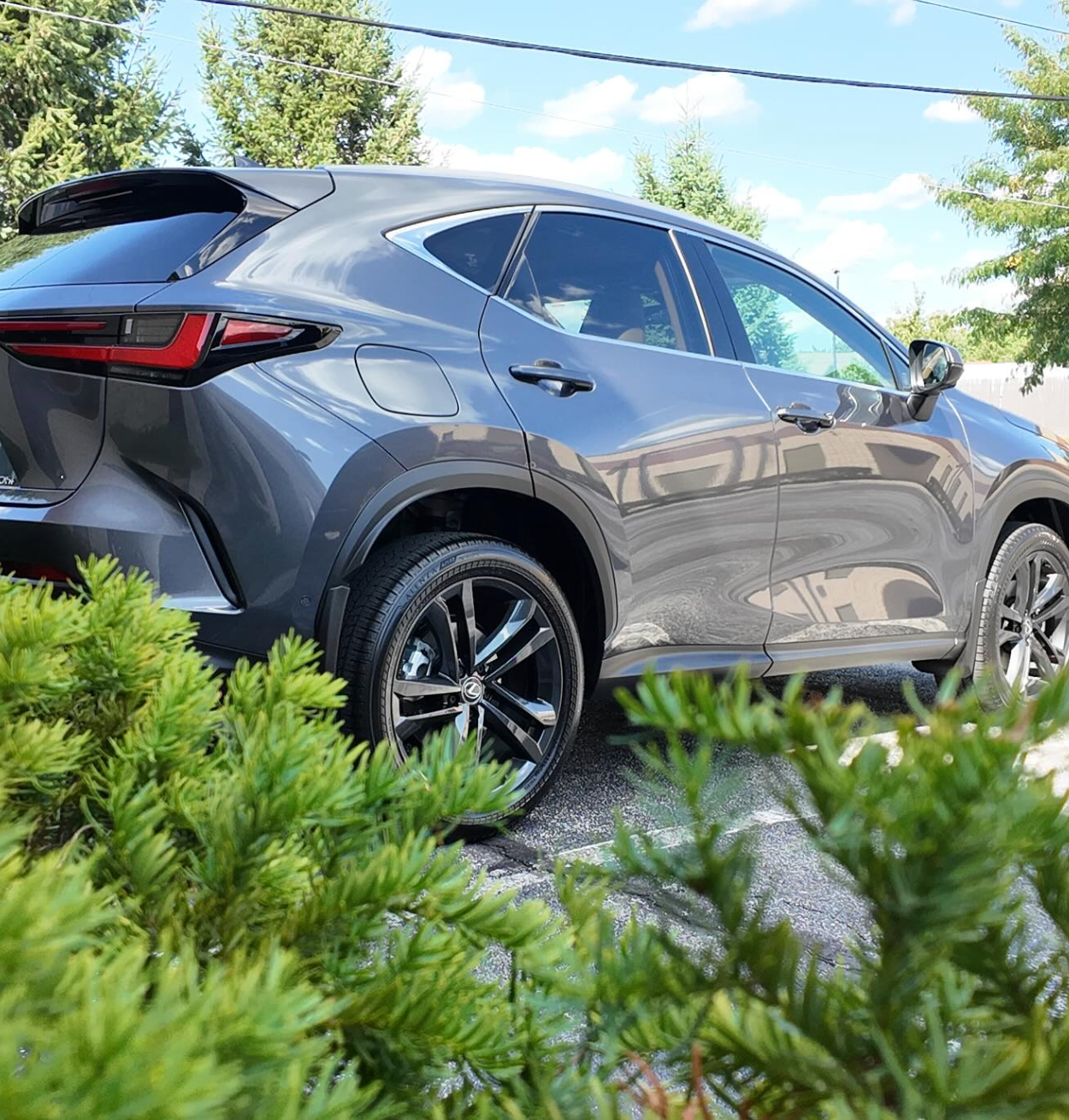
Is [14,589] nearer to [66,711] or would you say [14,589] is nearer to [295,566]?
[66,711]

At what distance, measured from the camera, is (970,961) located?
538mm

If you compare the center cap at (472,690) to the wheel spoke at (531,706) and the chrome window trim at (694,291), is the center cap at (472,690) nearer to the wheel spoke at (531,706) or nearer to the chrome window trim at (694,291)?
the wheel spoke at (531,706)

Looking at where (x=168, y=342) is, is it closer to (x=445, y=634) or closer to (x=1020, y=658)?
(x=445, y=634)

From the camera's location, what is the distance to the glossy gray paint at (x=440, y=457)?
3.11m

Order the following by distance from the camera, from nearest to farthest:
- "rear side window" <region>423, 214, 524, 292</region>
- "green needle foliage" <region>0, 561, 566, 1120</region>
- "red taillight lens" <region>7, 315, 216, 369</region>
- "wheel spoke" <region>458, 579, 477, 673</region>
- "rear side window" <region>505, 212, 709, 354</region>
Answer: "green needle foliage" <region>0, 561, 566, 1120</region> → "red taillight lens" <region>7, 315, 216, 369</region> → "wheel spoke" <region>458, 579, 477, 673</region> → "rear side window" <region>423, 214, 524, 292</region> → "rear side window" <region>505, 212, 709, 354</region>

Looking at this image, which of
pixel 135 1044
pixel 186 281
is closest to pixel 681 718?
pixel 135 1044

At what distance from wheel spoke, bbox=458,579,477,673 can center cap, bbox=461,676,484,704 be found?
0.10ft

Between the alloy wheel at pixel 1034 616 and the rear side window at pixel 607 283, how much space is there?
6.76 ft

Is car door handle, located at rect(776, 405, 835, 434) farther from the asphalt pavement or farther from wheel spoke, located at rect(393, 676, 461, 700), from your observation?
wheel spoke, located at rect(393, 676, 461, 700)

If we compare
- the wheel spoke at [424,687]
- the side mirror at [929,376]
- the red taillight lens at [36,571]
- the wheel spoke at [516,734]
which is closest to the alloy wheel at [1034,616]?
the side mirror at [929,376]

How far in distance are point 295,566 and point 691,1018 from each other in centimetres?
266

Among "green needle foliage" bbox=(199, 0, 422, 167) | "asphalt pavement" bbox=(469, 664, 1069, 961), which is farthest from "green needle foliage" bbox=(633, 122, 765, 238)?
"asphalt pavement" bbox=(469, 664, 1069, 961)

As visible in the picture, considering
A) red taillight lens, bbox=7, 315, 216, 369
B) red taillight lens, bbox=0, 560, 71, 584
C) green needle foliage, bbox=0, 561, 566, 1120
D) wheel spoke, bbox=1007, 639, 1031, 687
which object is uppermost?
red taillight lens, bbox=7, 315, 216, 369

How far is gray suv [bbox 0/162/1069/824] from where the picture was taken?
3115 millimetres
